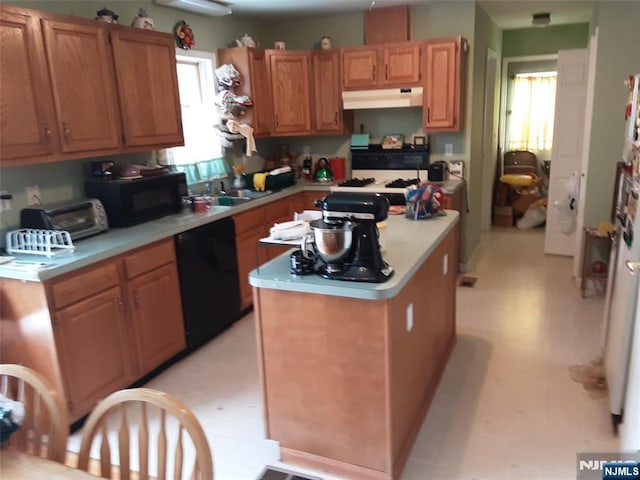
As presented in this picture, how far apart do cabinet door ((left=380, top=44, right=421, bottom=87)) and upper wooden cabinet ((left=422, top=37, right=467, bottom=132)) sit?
10 cm

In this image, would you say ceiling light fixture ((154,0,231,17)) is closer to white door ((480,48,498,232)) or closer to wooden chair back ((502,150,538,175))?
white door ((480,48,498,232))

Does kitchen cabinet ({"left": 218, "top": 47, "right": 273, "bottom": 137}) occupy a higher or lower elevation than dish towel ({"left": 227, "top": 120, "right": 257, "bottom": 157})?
higher

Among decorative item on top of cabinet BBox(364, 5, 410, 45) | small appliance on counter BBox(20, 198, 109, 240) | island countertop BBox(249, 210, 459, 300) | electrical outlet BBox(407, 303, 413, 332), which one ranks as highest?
decorative item on top of cabinet BBox(364, 5, 410, 45)

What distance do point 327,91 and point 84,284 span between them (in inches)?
124

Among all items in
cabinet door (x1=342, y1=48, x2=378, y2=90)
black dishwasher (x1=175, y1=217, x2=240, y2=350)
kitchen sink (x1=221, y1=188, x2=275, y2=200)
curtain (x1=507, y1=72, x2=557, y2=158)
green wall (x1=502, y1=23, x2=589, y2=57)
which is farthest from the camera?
curtain (x1=507, y1=72, x2=557, y2=158)

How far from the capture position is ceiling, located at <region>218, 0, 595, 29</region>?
4.36m

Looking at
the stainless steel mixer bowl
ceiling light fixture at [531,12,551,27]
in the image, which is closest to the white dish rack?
the stainless steel mixer bowl

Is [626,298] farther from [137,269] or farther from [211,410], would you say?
[137,269]

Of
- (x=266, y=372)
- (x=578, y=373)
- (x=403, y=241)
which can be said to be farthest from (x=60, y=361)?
(x=578, y=373)

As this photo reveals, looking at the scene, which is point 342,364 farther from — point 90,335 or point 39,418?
point 90,335

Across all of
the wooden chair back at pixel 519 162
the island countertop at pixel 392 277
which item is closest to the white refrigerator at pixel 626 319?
the island countertop at pixel 392 277

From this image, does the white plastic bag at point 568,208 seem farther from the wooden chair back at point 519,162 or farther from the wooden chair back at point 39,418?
the wooden chair back at point 39,418

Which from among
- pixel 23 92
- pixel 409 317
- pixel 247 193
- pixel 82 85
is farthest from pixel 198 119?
pixel 409 317

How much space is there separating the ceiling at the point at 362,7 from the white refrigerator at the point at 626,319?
244 centimetres
